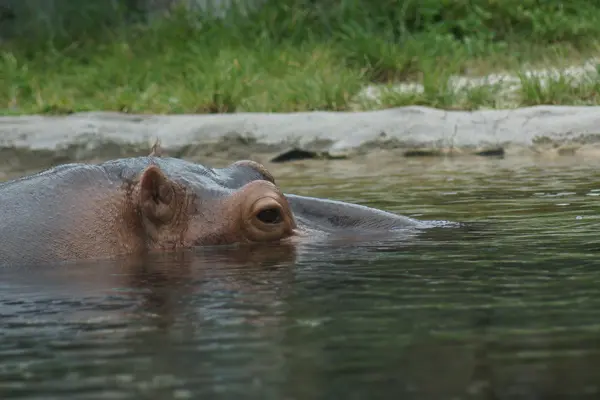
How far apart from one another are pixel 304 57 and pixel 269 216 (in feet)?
21.4

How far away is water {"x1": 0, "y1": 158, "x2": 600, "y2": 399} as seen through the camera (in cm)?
206

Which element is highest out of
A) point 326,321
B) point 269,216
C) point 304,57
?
point 304,57

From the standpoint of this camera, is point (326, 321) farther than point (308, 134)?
No

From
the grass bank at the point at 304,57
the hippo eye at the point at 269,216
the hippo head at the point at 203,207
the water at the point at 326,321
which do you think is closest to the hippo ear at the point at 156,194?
the hippo head at the point at 203,207

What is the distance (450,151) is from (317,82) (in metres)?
1.56

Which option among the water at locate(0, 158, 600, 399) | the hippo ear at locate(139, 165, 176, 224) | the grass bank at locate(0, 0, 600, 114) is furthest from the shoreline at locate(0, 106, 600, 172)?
the hippo ear at locate(139, 165, 176, 224)

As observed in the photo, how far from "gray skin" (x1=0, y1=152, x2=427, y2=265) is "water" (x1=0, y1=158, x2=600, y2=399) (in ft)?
0.25

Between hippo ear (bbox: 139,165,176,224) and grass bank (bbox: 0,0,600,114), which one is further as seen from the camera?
grass bank (bbox: 0,0,600,114)

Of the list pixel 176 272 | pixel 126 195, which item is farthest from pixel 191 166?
pixel 176 272

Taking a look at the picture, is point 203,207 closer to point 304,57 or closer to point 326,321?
point 326,321

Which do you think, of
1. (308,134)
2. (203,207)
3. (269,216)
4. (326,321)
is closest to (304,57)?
(308,134)

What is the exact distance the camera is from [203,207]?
3785 millimetres

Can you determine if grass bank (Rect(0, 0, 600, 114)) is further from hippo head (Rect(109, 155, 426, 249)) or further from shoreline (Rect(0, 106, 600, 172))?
hippo head (Rect(109, 155, 426, 249))

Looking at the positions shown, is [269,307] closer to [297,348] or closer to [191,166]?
[297,348]
